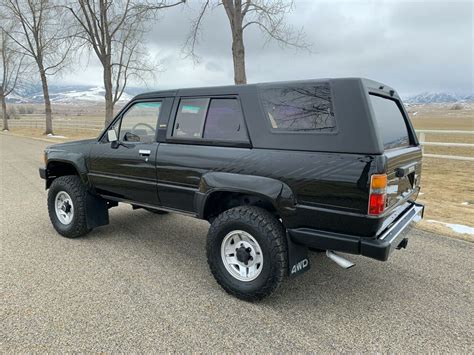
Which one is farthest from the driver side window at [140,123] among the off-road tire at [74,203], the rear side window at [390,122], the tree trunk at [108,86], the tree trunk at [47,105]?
the tree trunk at [47,105]

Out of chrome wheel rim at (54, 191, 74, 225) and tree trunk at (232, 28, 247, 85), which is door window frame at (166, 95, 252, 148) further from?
tree trunk at (232, 28, 247, 85)

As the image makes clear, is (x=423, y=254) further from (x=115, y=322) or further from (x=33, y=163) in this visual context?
(x=33, y=163)

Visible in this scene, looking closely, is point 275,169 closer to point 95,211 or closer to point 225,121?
point 225,121

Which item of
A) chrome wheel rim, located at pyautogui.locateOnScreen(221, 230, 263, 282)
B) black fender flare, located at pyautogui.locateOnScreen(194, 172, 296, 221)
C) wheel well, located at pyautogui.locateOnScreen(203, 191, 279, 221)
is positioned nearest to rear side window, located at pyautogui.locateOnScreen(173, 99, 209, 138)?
black fender flare, located at pyautogui.locateOnScreen(194, 172, 296, 221)

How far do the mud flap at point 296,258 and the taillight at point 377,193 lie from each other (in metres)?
0.73

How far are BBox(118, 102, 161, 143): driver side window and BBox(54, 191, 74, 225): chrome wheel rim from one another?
1246mm

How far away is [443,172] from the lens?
362 inches

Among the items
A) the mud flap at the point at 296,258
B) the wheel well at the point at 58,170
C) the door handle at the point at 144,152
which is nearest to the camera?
the mud flap at the point at 296,258

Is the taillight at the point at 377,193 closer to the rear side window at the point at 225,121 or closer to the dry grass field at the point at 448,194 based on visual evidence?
the rear side window at the point at 225,121

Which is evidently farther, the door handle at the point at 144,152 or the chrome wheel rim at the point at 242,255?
the door handle at the point at 144,152

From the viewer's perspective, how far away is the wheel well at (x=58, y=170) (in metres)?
5.04

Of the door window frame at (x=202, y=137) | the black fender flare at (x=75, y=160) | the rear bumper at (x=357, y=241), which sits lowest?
the rear bumper at (x=357, y=241)

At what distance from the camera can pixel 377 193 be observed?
8.67 feet

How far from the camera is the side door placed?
4043 mm
